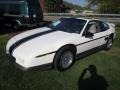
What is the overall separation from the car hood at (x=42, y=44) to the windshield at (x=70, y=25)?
Result: 1.21 ft

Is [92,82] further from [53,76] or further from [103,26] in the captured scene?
[103,26]

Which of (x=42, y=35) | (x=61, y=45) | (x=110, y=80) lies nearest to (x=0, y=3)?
(x=42, y=35)

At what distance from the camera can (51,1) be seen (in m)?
40.7

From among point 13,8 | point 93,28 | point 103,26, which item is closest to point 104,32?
point 103,26

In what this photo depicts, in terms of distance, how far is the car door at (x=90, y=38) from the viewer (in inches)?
278

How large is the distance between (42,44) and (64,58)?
2.65 ft

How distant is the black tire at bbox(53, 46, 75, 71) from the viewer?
620cm

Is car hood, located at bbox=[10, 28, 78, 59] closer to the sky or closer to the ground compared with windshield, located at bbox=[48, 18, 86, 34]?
closer to the ground

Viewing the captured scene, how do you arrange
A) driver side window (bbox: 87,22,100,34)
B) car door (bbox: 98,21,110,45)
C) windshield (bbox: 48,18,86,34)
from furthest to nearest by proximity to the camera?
1. car door (bbox: 98,21,110,45)
2. driver side window (bbox: 87,22,100,34)
3. windshield (bbox: 48,18,86,34)

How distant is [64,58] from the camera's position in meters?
6.42

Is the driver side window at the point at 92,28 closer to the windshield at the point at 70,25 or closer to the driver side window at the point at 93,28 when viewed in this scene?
the driver side window at the point at 93,28

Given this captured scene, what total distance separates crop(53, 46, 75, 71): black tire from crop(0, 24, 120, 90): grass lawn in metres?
0.17

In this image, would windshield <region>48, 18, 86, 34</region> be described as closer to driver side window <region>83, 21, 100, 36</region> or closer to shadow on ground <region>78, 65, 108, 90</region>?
driver side window <region>83, 21, 100, 36</region>

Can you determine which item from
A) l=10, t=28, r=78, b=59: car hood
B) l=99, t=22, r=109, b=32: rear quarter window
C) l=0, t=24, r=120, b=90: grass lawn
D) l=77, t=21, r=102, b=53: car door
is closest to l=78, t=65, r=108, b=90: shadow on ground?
l=0, t=24, r=120, b=90: grass lawn
